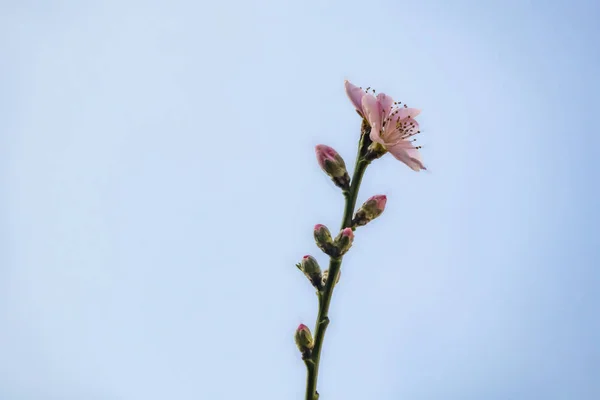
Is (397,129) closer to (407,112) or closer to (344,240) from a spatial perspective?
(407,112)

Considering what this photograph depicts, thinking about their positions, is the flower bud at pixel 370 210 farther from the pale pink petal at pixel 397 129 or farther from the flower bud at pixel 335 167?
the pale pink petal at pixel 397 129

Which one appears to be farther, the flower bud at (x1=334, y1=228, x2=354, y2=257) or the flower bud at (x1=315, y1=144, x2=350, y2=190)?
the flower bud at (x1=315, y1=144, x2=350, y2=190)

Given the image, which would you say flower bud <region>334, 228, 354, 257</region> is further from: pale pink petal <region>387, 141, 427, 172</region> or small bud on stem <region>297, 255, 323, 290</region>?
pale pink petal <region>387, 141, 427, 172</region>

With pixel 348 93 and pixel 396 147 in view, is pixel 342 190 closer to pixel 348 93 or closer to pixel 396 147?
pixel 396 147

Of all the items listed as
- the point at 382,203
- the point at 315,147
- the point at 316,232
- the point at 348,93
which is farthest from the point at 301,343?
the point at 348,93

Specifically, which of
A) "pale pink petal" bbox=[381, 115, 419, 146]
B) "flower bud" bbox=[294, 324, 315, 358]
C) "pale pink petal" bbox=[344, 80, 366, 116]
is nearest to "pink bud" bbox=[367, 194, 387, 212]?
"pale pink petal" bbox=[381, 115, 419, 146]
